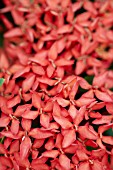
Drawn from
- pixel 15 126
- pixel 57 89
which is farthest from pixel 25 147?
pixel 57 89

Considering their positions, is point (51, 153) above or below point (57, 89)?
below

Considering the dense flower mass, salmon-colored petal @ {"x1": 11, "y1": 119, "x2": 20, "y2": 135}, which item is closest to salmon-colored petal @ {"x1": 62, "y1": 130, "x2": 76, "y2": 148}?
the dense flower mass

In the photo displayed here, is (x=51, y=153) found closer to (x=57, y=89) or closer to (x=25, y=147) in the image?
(x=25, y=147)

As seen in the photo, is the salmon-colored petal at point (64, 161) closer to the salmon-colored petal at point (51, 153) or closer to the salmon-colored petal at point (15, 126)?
the salmon-colored petal at point (51, 153)

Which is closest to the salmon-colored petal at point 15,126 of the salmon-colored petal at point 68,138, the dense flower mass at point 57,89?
the dense flower mass at point 57,89

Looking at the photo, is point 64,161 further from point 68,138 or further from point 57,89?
point 57,89

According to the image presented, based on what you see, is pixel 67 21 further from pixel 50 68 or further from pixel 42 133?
pixel 42 133

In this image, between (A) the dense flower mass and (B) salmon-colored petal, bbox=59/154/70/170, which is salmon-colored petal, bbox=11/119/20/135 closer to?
(A) the dense flower mass

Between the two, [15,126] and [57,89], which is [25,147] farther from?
[57,89]

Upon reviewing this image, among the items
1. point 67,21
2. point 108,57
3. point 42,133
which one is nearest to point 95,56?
point 108,57

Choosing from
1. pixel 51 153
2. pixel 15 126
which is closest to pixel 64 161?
pixel 51 153
